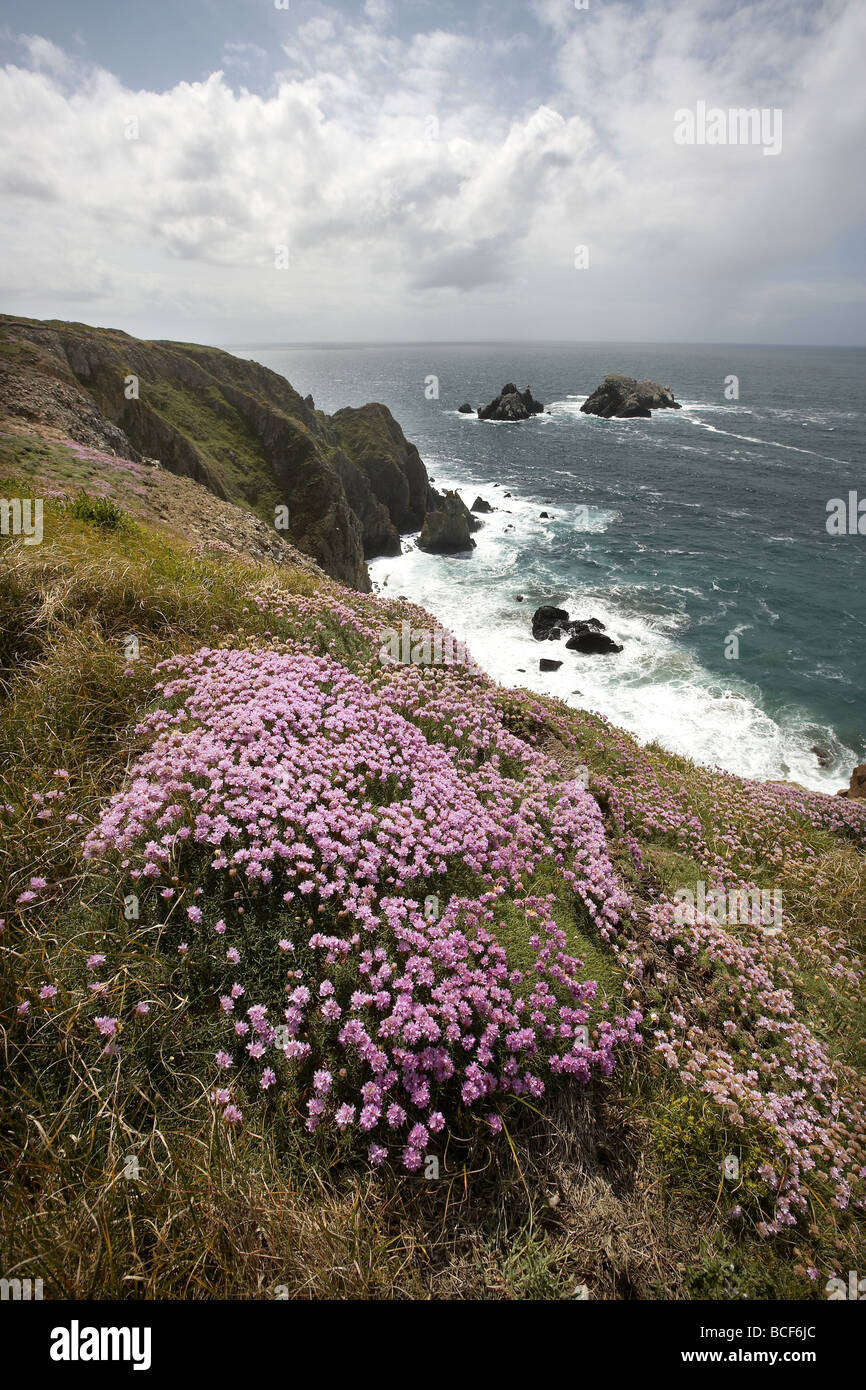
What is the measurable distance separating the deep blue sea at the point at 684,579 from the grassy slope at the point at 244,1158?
21.1m

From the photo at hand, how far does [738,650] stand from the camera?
112 ft

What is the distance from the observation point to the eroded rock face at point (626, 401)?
4614 inches

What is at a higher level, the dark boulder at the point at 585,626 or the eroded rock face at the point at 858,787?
the dark boulder at the point at 585,626

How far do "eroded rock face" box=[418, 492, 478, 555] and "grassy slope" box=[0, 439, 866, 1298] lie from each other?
5108 cm

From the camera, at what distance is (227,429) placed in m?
45.9

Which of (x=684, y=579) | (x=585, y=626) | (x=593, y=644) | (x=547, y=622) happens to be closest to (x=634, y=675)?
(x=593, y=644)

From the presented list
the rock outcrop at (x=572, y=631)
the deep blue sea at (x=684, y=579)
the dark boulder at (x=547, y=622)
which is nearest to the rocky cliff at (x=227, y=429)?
the deep blue sea at (x=684, y=579)

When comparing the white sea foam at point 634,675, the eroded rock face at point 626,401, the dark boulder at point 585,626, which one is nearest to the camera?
the white sea foam at point 634,675

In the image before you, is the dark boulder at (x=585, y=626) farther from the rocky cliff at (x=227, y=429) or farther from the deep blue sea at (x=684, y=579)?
the rocky cliff at (x=227, y=429)

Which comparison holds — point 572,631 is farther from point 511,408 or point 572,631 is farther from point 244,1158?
point 511,408

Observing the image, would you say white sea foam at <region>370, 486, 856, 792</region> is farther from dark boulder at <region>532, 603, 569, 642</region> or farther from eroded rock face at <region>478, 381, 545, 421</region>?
eroded rock face at <region>478, 381, 545, 421</region>

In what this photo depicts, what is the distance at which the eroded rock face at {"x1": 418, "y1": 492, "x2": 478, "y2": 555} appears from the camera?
54844 mm
